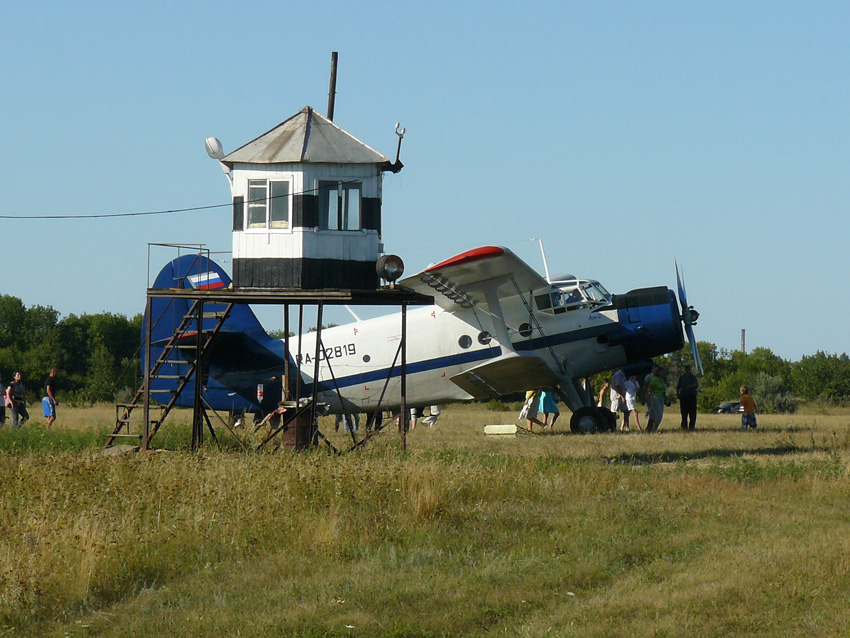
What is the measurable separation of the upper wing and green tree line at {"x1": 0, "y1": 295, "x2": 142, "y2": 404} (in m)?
48.6

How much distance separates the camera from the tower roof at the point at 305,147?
50.3 feet

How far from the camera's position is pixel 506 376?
21.5m

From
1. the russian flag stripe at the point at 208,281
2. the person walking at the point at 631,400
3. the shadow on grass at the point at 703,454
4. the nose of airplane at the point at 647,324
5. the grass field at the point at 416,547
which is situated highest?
the russian flag stripe at the point at 208,281

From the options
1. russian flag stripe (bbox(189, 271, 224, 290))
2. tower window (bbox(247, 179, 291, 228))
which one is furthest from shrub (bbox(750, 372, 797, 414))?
tower window (bbox(247, 179, 291, 228))

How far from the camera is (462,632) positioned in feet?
24.0

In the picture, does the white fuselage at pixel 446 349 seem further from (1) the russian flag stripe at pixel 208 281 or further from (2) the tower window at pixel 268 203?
(2) the tower window at pixel 268 203

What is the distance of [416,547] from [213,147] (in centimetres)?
871

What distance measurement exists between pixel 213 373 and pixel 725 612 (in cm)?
1754

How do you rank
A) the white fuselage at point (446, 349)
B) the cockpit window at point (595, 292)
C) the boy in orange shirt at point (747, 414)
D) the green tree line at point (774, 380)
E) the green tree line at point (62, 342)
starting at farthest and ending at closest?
the green tree line at point (62, 342) < the green tree line at point (774, 380) < the boy in orange shirt at point (747, 414) < the cockpit window at point (595, 292) < the white fuselage at point (446, 349)

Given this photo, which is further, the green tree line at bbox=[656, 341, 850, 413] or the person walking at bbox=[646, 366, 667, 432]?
the green tree line at bbox=[656, 341, 850, 413]

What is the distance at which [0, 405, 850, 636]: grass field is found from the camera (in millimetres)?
7555

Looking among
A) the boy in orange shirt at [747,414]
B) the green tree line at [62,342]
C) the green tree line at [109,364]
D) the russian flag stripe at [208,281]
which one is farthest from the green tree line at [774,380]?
the green tree line at [62,342]

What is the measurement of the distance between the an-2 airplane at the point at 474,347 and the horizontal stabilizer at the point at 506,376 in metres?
0.03

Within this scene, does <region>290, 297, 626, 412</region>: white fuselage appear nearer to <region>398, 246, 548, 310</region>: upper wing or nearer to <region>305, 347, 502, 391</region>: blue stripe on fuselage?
<region>305, 347, 502, 391</region>: blue stripe on fuselage
